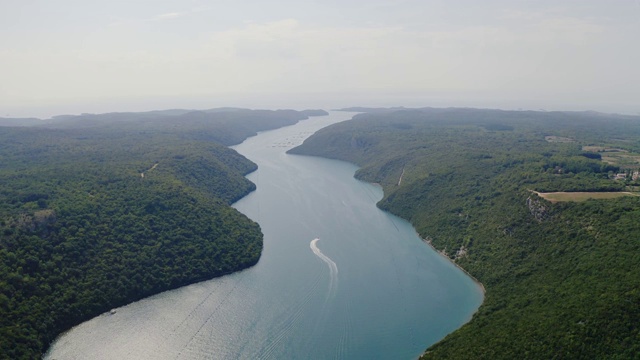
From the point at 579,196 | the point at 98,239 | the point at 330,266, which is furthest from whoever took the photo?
the point at 330,266

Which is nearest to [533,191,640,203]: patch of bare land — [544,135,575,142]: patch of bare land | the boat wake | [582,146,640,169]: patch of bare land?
the boat wake

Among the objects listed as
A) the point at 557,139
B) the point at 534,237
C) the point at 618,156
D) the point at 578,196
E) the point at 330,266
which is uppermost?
the point at 557,139

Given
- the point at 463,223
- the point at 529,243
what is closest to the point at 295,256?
the point at 463,223

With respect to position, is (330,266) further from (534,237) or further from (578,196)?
(578,196)

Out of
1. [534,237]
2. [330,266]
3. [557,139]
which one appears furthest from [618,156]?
[330,266]

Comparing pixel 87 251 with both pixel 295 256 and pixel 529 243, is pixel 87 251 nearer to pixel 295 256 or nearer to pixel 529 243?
pixel 295 256

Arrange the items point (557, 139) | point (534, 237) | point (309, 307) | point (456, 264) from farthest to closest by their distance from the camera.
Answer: point (557, 139) → point (456, 264) → point (534, 237) → point (309, 307)
